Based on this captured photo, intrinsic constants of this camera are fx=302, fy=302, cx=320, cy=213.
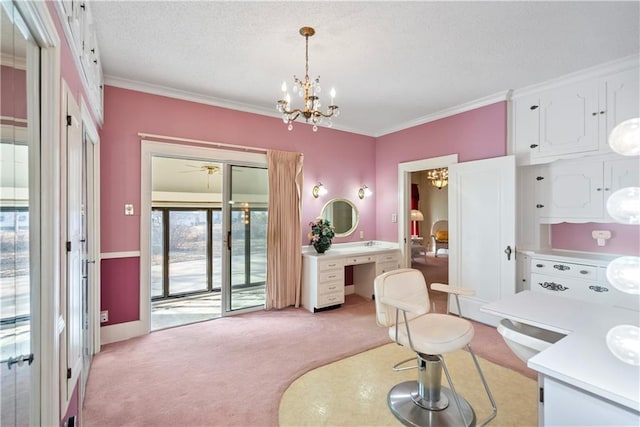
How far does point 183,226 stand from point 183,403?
3698mm

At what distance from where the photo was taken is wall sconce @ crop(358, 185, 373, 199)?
16.8ft

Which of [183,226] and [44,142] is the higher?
[44,142]

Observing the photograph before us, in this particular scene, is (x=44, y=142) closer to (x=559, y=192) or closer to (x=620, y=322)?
(x=620, y=322)

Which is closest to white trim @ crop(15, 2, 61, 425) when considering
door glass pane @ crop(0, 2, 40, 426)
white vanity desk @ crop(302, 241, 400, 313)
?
door glass pane @ crop(0, 2, 40, 426)

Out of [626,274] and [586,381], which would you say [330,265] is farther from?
[626,274]

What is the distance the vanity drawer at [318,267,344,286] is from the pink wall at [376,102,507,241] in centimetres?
128

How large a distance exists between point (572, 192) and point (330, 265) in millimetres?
2846

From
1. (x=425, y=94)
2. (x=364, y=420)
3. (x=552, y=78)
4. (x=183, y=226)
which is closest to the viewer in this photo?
(x=364, y=420)

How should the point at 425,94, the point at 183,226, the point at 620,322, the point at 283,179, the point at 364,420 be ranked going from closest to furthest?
the point at 620,322
the point at 364,420
the point at 425,94
the point at 283,179
the point at 183,226

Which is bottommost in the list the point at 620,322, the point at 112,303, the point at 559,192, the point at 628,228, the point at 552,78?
the point at 112,303

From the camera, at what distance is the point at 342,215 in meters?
4.97

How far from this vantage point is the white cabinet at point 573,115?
281 cm

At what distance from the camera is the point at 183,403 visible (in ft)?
7.04

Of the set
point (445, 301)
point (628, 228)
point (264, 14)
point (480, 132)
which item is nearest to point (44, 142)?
point (264, 14)
